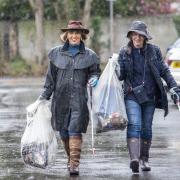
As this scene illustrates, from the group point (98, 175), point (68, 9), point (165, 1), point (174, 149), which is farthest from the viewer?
point (165, 1)

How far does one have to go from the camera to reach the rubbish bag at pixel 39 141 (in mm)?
9469

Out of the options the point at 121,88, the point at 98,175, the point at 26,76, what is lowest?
the point at 26,76

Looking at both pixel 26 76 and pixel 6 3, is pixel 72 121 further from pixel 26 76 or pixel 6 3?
pixel 6 3

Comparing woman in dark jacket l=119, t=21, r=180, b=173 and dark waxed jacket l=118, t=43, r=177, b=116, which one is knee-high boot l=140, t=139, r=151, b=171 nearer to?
woman in dark jacket l=119, t=21, r=180, b=173

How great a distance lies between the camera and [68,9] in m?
34.3

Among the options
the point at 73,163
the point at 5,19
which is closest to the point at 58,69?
the point at 73,163

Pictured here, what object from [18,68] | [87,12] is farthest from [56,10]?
[18,68]

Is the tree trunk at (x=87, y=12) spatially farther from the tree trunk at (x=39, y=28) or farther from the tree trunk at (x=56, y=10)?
the tree trunk at (x=56, y=10)

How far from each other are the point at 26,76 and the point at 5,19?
506 centimetres

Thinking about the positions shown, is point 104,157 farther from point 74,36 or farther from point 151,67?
point 74,36

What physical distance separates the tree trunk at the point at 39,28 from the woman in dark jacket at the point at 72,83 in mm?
23317

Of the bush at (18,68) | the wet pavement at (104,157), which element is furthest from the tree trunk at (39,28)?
the wet pavement at (104,157)

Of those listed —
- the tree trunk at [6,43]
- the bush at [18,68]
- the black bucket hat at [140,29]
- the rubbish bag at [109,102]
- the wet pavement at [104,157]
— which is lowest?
the bush at [18,68]

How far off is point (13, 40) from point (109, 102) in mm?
26410
